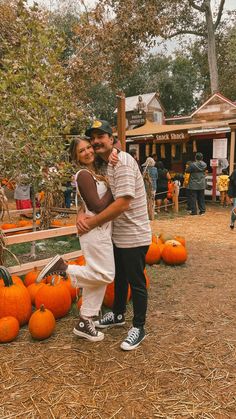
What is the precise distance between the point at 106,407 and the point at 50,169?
13.0 feet

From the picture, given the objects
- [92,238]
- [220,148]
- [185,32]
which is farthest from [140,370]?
[185,32]

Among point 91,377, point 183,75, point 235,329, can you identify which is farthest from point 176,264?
point 183,75

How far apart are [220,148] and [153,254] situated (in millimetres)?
9517

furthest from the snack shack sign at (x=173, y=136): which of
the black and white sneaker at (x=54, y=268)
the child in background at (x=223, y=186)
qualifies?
the black and white sneaker at (x=54, y=268)

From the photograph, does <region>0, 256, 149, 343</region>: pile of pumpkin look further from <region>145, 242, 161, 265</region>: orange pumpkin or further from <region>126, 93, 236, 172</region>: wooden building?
<region>126, 93, 236, 172</region>: wooden building

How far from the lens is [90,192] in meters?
2.69

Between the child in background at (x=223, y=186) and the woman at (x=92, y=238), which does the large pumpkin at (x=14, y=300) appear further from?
the child in background at (x=223, y=186)

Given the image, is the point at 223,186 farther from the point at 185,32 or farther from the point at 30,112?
the point at 185,32

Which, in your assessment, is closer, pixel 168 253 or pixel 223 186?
pixel 168 253

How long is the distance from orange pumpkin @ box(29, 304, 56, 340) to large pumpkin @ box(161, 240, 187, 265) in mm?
2573

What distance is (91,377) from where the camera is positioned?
8.20 feet

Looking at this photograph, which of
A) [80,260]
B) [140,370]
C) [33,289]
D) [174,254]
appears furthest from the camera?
[174,254]

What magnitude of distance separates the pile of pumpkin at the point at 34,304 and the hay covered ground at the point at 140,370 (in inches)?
4.4

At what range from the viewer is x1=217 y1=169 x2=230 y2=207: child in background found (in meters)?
12.4
